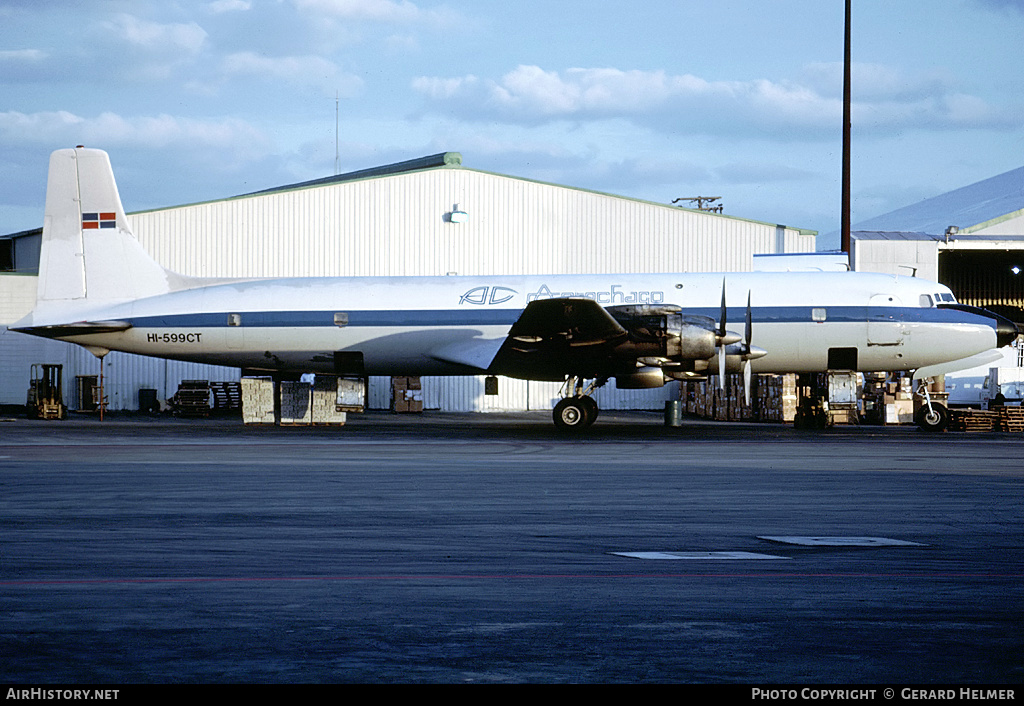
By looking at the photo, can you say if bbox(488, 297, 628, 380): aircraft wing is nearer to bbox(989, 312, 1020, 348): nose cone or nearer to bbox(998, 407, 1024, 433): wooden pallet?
bbox(989, 312, 1020, 348): nose cone

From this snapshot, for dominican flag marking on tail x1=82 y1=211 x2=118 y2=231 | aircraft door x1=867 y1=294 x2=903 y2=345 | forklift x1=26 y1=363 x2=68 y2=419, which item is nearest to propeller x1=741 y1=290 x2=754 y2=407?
aircraft door x1=867 y1=294 x2=903 y2=345

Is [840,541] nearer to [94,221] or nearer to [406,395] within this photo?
[94,221]

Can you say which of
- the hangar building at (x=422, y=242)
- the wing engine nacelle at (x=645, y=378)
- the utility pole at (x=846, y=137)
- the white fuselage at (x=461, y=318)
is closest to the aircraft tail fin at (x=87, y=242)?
the white fuselage at (x=461, y=318)

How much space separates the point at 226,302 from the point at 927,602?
2545 cm

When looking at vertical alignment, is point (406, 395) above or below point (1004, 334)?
below

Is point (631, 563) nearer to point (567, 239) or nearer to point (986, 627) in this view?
point (986, 627)

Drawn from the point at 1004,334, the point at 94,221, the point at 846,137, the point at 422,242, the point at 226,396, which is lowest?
the point at 226,396

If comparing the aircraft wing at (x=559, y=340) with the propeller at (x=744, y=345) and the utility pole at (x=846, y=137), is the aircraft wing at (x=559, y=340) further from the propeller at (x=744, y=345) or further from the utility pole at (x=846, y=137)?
the utility pole at (x=846, y=137)

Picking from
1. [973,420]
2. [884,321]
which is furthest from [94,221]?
[973,420]

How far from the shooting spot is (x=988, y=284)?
6128cm

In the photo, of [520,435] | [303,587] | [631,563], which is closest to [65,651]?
[303,587]

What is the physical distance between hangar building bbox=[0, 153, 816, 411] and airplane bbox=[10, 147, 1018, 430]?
1066 cm

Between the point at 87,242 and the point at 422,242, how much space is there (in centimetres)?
1511

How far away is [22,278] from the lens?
40.6m
